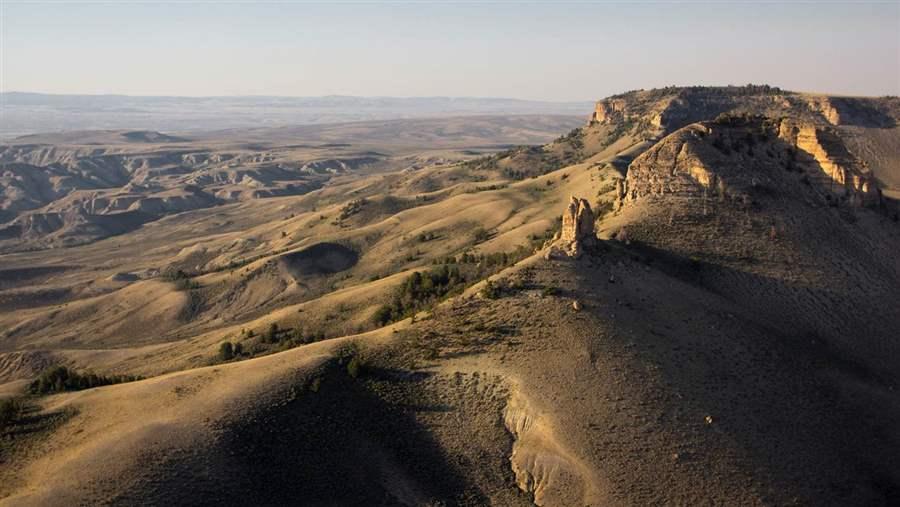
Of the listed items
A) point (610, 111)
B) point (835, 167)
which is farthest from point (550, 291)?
point (610, 111)

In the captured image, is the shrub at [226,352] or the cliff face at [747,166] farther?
the shrub at [226,352]

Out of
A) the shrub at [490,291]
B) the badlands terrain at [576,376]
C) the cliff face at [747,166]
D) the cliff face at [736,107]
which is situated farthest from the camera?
the cliff face at [736,107]

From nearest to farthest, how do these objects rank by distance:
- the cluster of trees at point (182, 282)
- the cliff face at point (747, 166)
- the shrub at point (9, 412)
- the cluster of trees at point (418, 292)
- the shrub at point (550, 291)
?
the shrub at point (9, 412)
the shrub at point (550, 291)
the cluster of trees at point (418, 292)
the cliff face at point (747, 166)
the cluster of trees at point (182, 282)

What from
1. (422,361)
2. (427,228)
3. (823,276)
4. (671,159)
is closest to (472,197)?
(427,228)

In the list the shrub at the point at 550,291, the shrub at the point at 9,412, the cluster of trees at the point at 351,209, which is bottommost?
the cluster of trees at the point at 351,209

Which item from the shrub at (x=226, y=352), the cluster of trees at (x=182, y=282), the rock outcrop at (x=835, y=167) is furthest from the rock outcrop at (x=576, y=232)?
the cluster of trees at (x=182, y=282)

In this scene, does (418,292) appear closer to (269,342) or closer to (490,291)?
(269,342)

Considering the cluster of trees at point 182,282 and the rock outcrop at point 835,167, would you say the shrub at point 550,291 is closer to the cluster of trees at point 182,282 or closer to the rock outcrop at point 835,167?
the rock outcrop at point 835,167
